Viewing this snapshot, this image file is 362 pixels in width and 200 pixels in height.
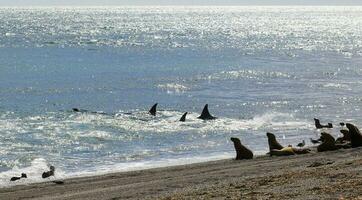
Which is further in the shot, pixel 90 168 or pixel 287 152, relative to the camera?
pixel 90 168

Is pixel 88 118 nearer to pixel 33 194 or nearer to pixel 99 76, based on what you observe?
pixel 33 194

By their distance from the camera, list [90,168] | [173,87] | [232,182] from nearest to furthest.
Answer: [232,182]
[90,168]
[173,87]

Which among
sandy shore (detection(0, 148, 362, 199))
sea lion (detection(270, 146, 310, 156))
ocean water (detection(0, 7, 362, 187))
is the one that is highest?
ocean water (detection(0, 7, 362, 187))

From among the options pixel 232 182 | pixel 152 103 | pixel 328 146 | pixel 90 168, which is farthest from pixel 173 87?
pixel 232 182

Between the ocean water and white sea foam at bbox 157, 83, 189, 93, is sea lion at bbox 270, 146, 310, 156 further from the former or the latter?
white sea foam at bbox 157, 83, 189, 93

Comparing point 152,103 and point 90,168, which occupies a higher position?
point 152,103

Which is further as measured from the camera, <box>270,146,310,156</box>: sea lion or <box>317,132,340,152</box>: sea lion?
<box>317,132,340,152</box>: sea lion

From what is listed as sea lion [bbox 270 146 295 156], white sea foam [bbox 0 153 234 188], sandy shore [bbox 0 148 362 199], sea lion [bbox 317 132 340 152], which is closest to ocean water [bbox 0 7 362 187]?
white sea foam [bbox 0 153 234 188]

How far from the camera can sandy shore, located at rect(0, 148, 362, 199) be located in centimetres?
1273

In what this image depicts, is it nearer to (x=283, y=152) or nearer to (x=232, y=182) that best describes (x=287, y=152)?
(x=283, y=152)

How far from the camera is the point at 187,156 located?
85.9 feet

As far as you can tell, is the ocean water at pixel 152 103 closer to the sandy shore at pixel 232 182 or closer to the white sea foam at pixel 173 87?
the white sea foam at pixel 173 87

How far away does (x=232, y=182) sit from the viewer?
15.8 metres

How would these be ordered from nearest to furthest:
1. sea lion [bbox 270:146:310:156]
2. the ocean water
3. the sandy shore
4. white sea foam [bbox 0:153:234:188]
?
the sandy shore < white sea foam [bbox 0:153:234:188] < sea lion [bbox 270:146:310:156] < the ocean water
